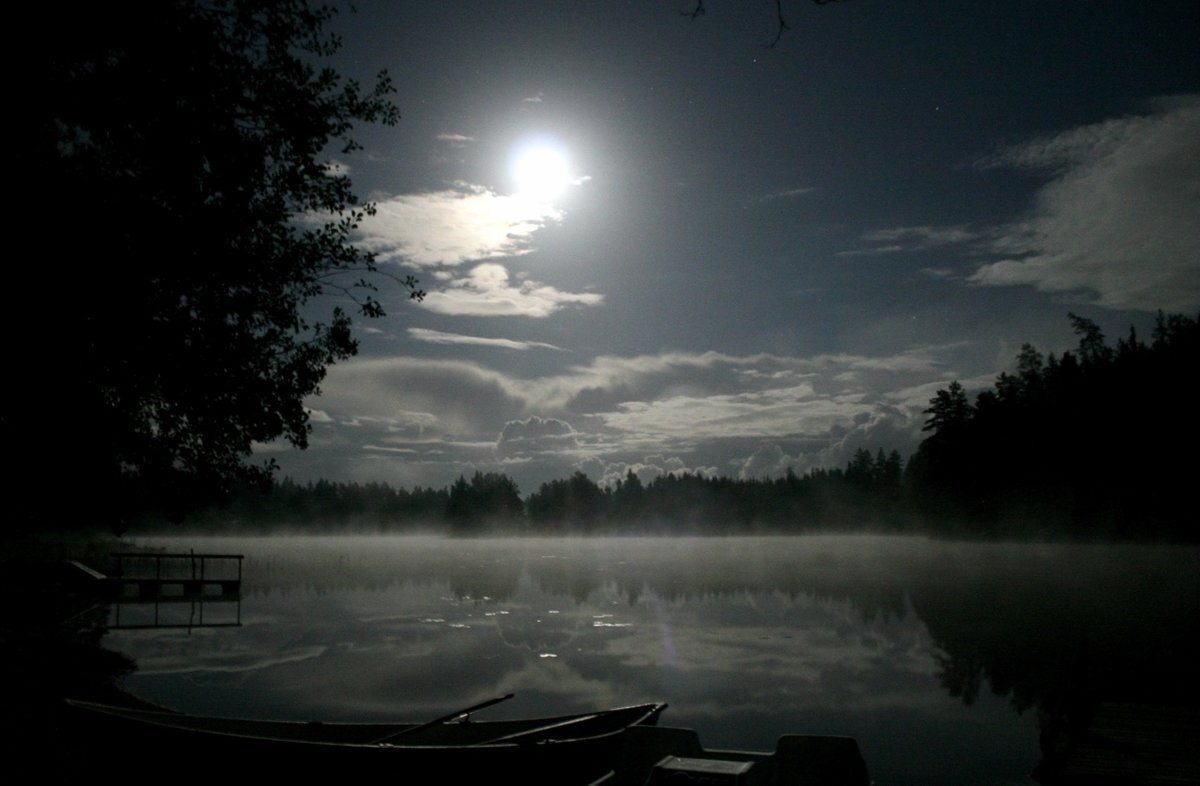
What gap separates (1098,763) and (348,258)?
15.0 metres

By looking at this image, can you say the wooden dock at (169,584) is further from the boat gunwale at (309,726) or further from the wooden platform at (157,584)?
the boat gunwale at (309,726)

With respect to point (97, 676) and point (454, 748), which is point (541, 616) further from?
point (454, 748)

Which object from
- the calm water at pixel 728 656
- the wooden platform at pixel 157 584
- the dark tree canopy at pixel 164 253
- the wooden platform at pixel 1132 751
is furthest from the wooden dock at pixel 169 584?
the wooden platform at pixel 1132 751

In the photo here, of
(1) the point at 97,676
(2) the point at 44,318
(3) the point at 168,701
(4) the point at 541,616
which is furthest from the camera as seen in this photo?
(4) the point at 541,616

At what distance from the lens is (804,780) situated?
8.35 metres

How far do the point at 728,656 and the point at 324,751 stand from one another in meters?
16.9

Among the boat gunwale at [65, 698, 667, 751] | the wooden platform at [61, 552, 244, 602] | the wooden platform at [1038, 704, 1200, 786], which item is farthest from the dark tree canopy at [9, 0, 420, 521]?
the wooden platform at [61, 552, 244, 602]

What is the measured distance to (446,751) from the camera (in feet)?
33.6

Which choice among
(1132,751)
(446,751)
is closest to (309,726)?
(446,751)

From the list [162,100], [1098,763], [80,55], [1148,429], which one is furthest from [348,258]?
[1148,429]

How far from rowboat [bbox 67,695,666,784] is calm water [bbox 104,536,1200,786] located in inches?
228

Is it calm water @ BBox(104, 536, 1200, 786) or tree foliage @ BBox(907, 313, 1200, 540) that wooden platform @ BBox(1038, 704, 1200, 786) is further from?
tree foliage @ BBox(907, 313, 1200, 540)

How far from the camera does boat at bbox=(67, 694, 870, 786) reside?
8.47 meters

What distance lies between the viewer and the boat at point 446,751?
8469 mm
